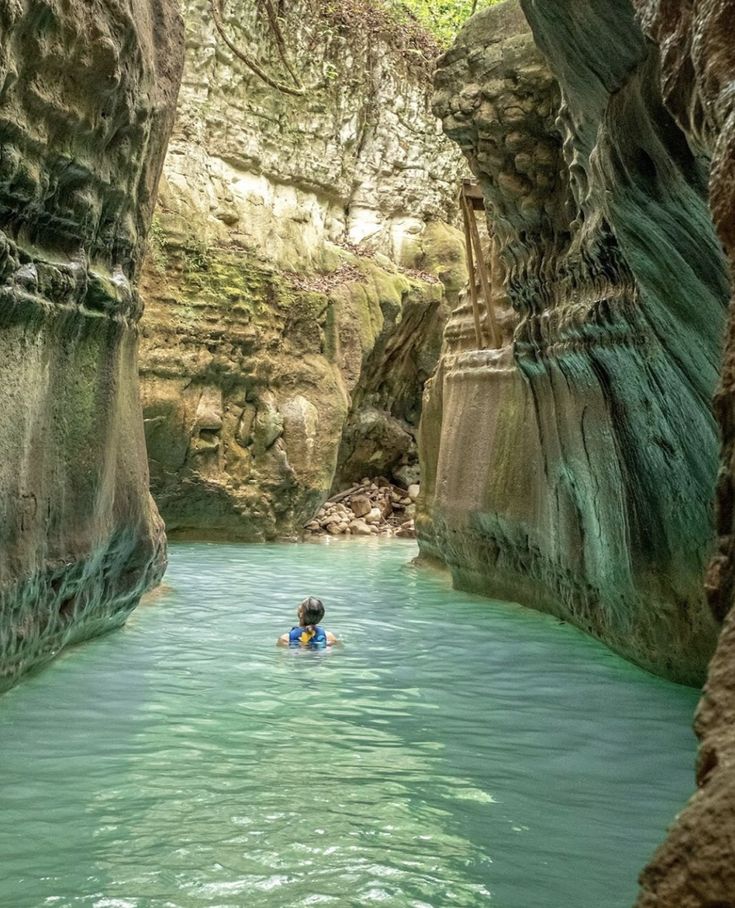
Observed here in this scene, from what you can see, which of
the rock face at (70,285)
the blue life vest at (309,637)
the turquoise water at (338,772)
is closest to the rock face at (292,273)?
the turquoise water at (338,772)

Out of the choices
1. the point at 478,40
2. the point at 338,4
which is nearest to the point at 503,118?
the point at 478,40

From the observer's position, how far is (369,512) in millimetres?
22984

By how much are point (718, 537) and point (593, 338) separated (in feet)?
16.9

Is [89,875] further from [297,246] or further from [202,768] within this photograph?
[297,246]

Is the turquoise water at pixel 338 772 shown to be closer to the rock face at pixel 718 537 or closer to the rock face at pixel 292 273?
the rock face at pixel 718 537

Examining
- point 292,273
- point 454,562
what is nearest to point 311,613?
point 454,562

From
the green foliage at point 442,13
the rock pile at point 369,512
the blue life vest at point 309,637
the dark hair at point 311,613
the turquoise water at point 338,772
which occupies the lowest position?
the turquoise water at point 338,772

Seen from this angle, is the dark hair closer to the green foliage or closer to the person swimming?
the person swimming

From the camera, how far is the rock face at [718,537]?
1922 millimetres

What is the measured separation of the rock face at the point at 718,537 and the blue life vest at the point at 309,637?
543cm

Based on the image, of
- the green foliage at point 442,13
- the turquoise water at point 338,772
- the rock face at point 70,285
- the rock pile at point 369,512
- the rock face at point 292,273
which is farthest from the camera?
the green foliage at point 442,13

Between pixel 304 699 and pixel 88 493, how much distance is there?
1.93 meters

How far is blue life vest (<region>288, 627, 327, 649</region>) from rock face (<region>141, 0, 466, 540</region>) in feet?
32.3

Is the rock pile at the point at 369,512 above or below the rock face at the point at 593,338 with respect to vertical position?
below
